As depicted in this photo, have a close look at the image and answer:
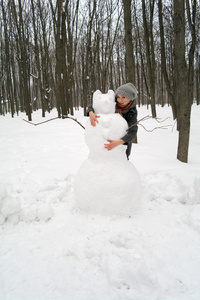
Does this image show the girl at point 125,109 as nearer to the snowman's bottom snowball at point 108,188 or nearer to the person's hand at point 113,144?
the person's hand at point 113,144

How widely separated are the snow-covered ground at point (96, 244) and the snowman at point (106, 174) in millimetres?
138

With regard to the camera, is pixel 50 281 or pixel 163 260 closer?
pixel 50 281

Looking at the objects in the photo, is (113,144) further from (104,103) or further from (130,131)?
(104,103)

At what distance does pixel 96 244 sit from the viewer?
1.55 meters

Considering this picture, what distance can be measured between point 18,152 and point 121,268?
3613 millimetres

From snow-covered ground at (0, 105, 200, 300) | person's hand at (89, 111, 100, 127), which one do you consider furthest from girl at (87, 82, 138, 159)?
snow-covered ground at (0, 105, 200, 300)

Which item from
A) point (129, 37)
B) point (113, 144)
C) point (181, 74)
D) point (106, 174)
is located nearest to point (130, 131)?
point (113, 144)

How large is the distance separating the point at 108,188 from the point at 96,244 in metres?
0.56

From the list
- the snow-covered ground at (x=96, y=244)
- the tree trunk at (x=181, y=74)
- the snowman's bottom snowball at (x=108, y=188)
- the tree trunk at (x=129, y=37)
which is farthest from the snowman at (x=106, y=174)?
the tree trunk at (x=129, y=37)

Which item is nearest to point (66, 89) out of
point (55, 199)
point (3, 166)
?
point (3, 166)

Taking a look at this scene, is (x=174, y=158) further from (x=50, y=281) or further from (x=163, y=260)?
(x=50, y=281)

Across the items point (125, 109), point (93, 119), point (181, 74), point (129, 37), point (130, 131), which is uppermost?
point (129, 37)

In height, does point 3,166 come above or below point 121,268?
above

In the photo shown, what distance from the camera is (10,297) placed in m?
1.16
